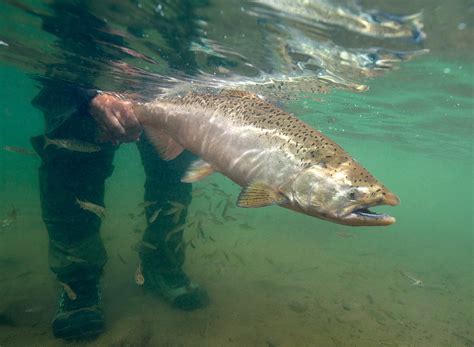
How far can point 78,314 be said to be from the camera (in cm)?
548

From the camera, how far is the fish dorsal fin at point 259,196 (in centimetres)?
358

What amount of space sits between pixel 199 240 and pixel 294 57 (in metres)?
8.43

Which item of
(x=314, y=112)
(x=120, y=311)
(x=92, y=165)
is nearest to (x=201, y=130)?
(x=92, y=165)

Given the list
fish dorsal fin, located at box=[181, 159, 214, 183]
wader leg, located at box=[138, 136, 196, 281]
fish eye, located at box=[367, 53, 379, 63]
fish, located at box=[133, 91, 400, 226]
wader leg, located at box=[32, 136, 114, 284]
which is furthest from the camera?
fish eye, located at box=[367, 53, 379, 63]

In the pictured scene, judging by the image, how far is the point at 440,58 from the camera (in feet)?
31.7

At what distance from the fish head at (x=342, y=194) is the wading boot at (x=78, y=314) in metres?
4.26

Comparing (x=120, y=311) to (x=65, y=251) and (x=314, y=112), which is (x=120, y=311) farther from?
(x=314, y=112)

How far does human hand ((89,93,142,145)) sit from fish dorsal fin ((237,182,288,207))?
9.79ft

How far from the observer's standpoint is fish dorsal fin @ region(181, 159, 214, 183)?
4.59m

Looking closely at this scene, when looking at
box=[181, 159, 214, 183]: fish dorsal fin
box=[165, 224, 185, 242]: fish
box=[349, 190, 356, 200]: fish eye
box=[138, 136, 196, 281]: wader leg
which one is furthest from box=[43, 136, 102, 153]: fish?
box=[349, 190, 356, 200]: fish eye

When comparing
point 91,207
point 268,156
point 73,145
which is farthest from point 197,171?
point 73,145

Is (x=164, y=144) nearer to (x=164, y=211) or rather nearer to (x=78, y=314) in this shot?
(x=164, y=211)

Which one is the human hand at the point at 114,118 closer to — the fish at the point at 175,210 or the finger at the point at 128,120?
the finger at the point at 128,120

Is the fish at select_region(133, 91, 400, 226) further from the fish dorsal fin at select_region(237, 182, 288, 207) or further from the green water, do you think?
the green water
